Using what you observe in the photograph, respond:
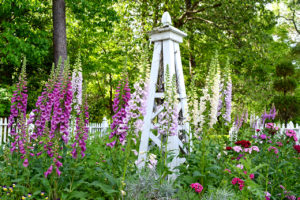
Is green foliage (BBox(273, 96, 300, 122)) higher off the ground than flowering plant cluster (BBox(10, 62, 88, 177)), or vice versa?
green foliage (BBox(273, 96, 300, 122))

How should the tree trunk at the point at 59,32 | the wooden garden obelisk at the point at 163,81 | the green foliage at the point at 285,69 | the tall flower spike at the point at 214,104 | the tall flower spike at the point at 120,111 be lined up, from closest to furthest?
the tall flower spike at the point at 120,111
the tall flower spike at the point at 214,104
the wooden garden obelisk at the point at 163,81
the tree trunk at the point at 59,32
the green foliage at the point at 285,69

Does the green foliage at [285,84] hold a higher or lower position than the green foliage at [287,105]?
higher

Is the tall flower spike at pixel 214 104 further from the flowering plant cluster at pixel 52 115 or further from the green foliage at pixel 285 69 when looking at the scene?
the green foliage at pixel 285 69

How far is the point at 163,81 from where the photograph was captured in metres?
3.77

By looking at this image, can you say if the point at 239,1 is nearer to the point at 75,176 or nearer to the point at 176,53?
the point at 176,53

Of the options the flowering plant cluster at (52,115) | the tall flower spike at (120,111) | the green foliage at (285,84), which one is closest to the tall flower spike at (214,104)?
the tall flower spike at (120,111)

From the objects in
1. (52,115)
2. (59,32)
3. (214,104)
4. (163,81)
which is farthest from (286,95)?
(52,115)

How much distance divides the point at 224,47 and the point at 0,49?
30.7 ft

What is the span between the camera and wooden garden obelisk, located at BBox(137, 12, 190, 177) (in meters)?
3.71

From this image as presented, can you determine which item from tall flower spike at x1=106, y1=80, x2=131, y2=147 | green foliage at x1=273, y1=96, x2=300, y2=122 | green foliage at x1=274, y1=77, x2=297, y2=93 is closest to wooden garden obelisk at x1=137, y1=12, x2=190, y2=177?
tall flower spike at x1=106, y1=80, x2=131, y2=147

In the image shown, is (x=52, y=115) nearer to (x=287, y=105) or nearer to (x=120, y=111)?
(x=120, y=111)

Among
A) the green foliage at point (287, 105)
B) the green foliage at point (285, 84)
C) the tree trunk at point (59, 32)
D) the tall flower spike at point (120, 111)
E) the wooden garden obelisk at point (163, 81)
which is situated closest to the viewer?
the tall flower spike at point (120, 111)

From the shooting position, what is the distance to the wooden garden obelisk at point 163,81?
3.71 meters

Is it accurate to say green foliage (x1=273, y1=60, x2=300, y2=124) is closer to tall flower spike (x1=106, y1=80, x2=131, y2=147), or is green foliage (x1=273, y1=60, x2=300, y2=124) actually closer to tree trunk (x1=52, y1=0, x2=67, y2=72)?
tree trunk (x1=52, y1=0, x2=67, y2=72)
